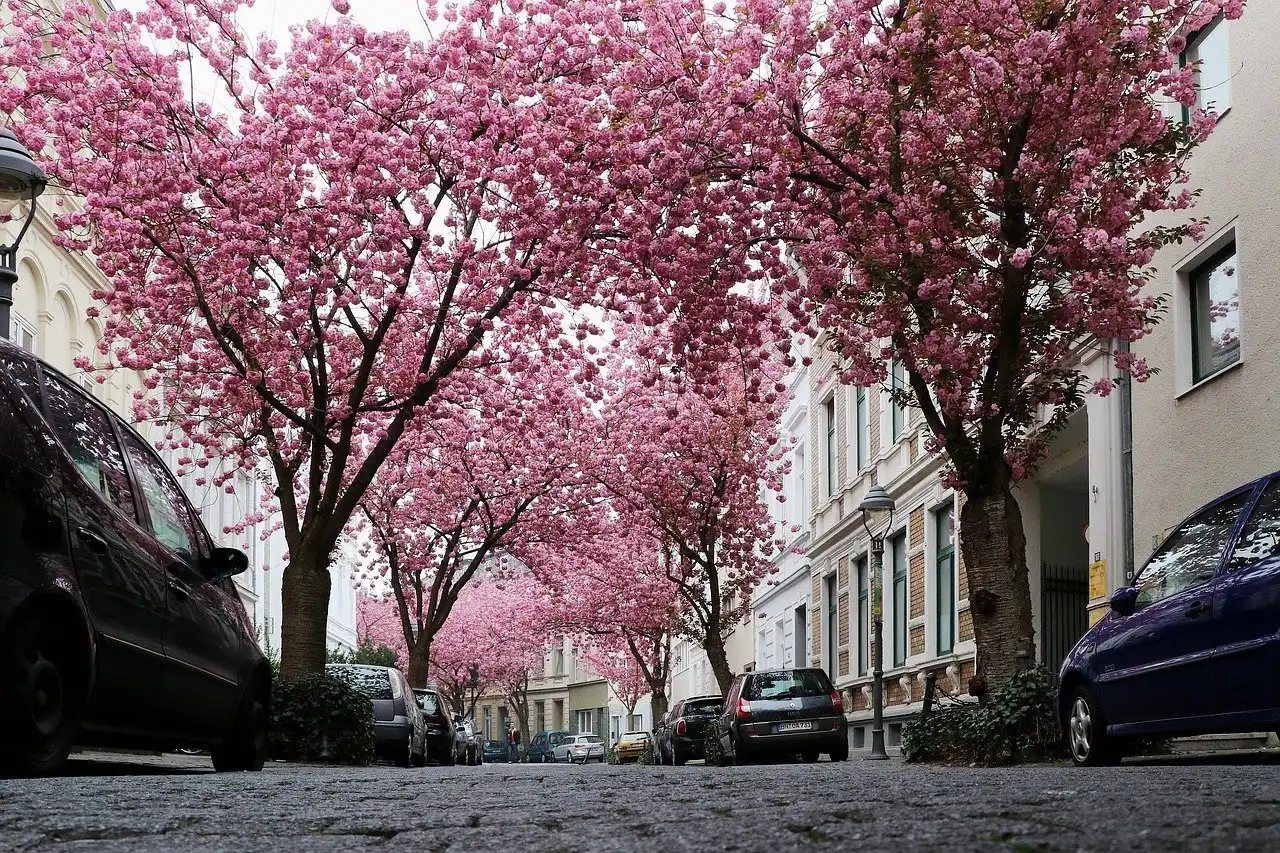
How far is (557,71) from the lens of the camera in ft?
61.9

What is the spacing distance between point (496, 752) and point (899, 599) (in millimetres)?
48970

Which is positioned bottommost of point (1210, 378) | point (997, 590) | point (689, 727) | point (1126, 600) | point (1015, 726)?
point (689, 727)

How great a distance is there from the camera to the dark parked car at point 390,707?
65.9ft

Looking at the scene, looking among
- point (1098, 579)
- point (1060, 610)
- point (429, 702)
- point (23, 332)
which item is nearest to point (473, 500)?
point (429, 702)

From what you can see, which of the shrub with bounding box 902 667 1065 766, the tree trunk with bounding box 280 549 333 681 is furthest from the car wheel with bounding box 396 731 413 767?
the shrub with bounding box 902 667 1065 766

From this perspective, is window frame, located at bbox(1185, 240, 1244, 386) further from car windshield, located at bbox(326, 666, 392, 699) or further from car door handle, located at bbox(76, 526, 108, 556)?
car door handle, located at bbox(76, 526, 108, 556)

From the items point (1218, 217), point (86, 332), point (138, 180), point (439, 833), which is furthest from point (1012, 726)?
point (86, 332)

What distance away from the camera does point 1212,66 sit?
1688cm

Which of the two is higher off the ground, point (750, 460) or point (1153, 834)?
point (750, 460)

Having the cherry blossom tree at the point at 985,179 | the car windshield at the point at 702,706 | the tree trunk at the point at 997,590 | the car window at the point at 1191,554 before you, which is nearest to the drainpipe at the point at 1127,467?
the cherry blossom tree at the point at 985,179

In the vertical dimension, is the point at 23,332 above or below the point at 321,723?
above

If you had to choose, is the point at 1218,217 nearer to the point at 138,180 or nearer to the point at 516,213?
the point at 516,213

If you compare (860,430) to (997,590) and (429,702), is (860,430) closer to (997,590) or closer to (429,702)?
(429,702)

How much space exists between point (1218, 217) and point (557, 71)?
25.0 feet
